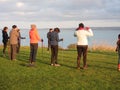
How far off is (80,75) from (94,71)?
146cm

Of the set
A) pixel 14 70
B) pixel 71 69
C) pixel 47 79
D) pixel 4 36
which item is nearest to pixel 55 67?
pixel 71 69

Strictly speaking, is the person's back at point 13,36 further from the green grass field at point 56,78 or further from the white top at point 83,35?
the white top at point 83,35

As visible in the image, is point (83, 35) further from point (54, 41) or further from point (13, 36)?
point (13, 36)

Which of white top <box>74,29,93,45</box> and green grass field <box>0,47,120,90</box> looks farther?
white top <box>74,29,93,45</box>

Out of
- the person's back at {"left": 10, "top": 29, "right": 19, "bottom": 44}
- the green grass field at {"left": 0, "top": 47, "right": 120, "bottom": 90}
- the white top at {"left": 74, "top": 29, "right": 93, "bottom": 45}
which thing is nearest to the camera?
the green grass field at {"left": 0, "top": 47, "right": 120, "bottom": 90}

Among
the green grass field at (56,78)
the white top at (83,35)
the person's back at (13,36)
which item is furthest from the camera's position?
the person's back at (13,36)

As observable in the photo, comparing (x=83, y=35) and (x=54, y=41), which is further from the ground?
(x=83, y=35)

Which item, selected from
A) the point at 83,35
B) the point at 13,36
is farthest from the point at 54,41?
the point at 13,36

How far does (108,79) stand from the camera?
579 inches

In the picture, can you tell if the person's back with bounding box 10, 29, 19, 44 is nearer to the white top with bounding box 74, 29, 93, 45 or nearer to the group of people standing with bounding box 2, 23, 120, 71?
the group of people standing with bounding box 2, 23, 120, 71

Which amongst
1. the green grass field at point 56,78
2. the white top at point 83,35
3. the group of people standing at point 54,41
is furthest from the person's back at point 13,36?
the white top at point 83,35

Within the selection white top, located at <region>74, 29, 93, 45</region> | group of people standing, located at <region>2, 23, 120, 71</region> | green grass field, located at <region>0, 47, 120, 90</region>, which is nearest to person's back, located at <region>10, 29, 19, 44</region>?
group of people standing, located at <region>2, 23, 120, 71</region>

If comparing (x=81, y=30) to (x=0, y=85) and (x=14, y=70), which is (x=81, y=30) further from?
(x=0, y=85)

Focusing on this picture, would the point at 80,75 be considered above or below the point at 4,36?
below
